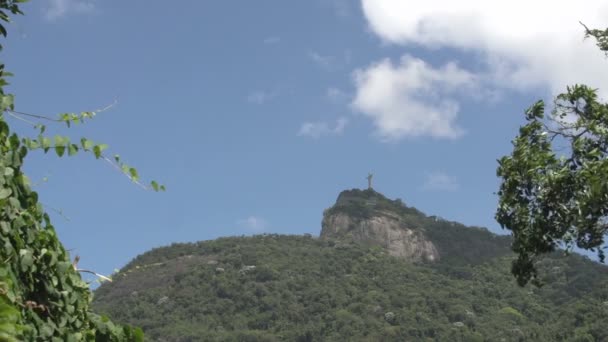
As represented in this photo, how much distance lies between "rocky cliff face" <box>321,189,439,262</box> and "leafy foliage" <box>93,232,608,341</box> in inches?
408

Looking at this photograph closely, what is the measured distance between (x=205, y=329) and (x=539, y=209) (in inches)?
3899

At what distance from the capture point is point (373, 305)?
387 feet

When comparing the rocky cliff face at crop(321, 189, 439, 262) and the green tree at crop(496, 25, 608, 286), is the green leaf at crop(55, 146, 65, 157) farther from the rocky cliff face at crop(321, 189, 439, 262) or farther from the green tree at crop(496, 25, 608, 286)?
the rocky cliff face at crop(321, 189, 439, 262)

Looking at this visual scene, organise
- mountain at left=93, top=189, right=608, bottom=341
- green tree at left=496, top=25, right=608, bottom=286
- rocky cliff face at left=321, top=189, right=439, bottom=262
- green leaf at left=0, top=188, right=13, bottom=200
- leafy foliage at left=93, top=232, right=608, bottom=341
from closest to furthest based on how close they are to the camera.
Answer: green leaf at left=0, top=188, right=13, bottom=200 < green tree at left=496, top=25, right=608, bottom=286 < mountain at left=93, top=189, right=608, bottom=341 < leafy foliage at left=93, top=232, right=608, bottom=341 < rocky cliff face at left=321, top=189, right=439, bottom=262

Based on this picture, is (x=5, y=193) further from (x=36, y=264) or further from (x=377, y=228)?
(x=377, y=228)

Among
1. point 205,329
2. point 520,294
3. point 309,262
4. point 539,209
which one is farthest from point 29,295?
point 309,262

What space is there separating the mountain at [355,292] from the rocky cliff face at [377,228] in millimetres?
295

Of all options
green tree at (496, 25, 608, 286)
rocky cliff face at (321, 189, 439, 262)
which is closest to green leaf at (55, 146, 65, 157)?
green tree at (496, 25, 608, 286)

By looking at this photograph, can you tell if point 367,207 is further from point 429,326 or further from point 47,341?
Result: point 47,341

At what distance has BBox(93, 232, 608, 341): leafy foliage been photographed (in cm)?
10412

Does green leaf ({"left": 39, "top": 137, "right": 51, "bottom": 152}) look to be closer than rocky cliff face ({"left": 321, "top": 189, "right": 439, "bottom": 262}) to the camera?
Yes

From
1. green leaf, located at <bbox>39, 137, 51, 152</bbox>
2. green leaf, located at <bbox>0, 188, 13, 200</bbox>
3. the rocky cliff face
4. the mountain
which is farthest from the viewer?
the rocky cliff face

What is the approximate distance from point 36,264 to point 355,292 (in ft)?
401

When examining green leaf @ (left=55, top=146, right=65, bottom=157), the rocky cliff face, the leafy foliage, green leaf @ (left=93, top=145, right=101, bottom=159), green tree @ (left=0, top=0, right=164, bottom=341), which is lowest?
green tree @ (left=0, top=0, right=164, bottom=341)
